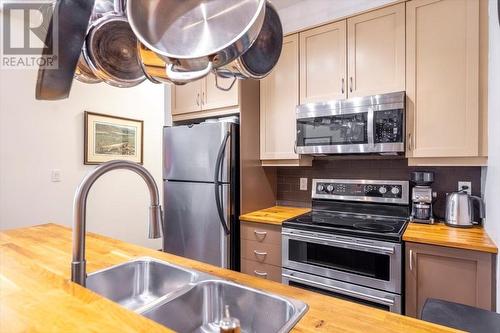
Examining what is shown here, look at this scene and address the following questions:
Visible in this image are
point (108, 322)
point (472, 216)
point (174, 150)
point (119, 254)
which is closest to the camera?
point (108, 322)

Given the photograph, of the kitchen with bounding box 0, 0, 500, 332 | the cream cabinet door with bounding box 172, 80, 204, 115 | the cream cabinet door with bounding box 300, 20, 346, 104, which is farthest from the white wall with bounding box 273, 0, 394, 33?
the cream cabinet door with bounding box 172, 80, 204, 115

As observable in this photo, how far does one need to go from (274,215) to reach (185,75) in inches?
61.2

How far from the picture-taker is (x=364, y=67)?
2074mm

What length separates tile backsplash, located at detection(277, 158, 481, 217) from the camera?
2025 millimetres

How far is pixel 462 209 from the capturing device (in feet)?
6.05

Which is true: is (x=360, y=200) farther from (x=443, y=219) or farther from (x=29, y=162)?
(x=29, y=162)

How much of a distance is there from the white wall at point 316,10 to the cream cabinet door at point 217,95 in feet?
2.52

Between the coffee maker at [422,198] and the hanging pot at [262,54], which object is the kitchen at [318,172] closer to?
the coffee maker at [422,198]

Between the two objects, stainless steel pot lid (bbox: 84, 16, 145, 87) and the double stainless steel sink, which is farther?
stainless steel pot lid (bbox: 84, 16, 145, 87)

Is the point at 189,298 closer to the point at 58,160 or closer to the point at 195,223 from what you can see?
the point at 195,223

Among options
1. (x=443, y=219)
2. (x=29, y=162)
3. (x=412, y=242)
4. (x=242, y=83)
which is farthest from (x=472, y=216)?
(x=29, y=162)

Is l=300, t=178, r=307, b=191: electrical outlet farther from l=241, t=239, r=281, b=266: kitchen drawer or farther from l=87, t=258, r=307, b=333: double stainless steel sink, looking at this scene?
l=87, t=258, r=307, b=333: double stainless steel sink

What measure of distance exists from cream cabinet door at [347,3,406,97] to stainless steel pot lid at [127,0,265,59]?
4.82 ft

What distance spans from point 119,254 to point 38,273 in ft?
1.25
